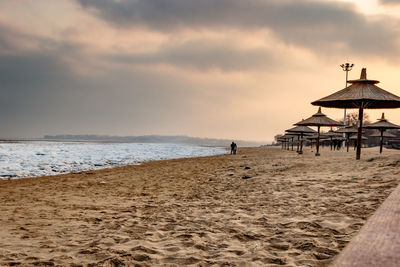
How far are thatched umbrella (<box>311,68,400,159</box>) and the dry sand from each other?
574 centimetres

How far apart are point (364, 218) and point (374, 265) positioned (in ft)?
11.1

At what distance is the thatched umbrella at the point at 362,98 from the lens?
1227 cm

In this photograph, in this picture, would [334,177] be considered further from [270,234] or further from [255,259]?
[255,259]

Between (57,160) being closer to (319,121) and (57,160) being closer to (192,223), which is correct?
(192,223)

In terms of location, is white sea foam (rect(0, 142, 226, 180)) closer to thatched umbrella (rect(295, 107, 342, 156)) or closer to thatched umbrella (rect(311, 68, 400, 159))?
thatched umbrella (rect(311, 68, 400, 159))

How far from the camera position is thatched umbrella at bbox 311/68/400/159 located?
12273 millimetres

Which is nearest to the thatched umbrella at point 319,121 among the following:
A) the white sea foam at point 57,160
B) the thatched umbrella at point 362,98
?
the thatched umbrella at point 362,98

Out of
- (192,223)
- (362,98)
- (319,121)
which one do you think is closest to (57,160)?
(192,223)

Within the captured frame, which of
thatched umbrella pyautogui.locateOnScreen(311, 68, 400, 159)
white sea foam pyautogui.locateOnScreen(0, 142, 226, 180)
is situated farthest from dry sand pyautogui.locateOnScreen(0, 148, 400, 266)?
thatched umbrella pyautogui.locateOnScreen(311, 68, 400, 159)

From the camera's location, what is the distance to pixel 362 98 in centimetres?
1212

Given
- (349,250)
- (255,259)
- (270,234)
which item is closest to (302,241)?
(270,234)

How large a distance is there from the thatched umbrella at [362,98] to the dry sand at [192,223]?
5739mm

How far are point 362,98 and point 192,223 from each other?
1099cm

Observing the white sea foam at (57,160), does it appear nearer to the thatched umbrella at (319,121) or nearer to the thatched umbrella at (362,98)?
the thatched umbrella at (362,98)
